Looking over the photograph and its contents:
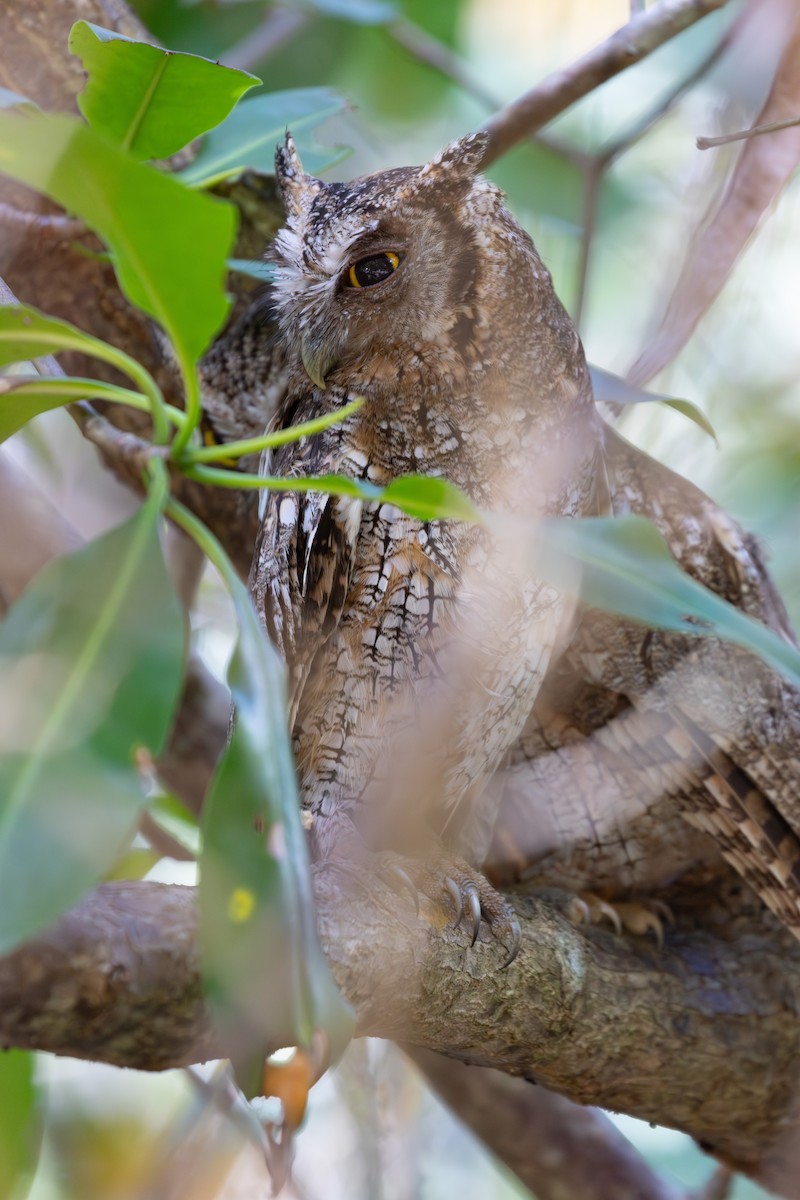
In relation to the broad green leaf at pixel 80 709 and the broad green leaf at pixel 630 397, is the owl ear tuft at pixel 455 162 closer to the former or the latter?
the broad green leaf at pixel 630 397

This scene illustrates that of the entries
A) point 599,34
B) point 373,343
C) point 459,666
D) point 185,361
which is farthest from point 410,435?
point 599,34

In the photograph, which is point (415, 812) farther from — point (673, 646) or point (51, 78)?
point (51, 78)

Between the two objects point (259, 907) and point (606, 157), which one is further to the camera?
point (606, 157)

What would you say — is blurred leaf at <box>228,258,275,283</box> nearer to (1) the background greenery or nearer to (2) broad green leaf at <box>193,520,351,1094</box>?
(1) the background greenery

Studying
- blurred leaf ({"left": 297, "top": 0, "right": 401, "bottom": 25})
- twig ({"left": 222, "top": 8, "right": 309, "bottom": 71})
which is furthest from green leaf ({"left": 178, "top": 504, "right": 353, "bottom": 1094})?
twig ({"left": 222, "top": 8, "right": 309, "bottom": 71})

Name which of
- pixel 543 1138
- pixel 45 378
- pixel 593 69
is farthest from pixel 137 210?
pixel 543 1138

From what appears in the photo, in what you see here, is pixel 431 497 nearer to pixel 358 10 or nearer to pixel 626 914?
pixel 626 914
